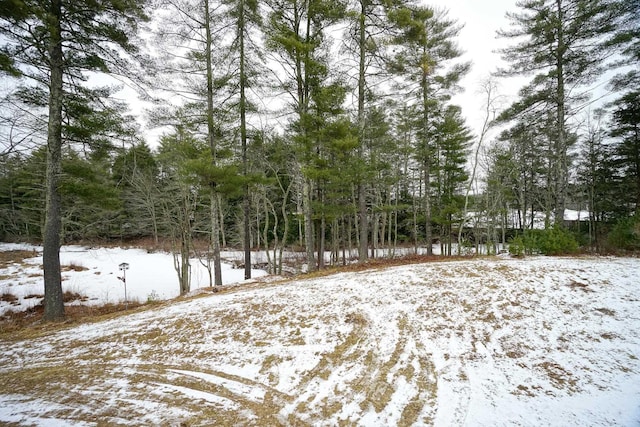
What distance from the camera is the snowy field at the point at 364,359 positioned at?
2760 mm

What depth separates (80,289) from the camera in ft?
38.1

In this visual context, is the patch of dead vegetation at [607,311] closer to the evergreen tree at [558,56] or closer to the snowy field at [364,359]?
the snowy field at [364,359]

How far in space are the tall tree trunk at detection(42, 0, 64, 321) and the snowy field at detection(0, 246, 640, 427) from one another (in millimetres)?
1966

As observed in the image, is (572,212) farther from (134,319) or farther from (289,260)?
(134,319)

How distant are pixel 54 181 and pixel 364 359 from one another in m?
8.29

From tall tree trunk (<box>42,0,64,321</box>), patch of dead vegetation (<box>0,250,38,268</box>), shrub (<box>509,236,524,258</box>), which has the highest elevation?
tall tree trunk (<box>42,0,64,321</box>)

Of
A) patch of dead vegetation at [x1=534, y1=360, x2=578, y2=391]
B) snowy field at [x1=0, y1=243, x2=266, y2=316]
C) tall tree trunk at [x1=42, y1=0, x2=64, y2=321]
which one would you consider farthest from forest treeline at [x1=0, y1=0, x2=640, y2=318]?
patch of dead vegetation at [x1=534, y1=360, x2=578, y2=391]

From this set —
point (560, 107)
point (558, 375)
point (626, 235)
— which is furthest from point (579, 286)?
point (560, 107)

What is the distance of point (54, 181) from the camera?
649 centimetres

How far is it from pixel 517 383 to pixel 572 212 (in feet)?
139

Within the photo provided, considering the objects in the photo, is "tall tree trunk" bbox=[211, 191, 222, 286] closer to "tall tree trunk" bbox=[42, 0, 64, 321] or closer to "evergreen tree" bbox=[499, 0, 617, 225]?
"tall tree trunk" bbox=[42, 0, 64, 321]

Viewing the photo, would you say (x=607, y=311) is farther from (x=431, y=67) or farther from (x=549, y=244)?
(x=431, y=67)

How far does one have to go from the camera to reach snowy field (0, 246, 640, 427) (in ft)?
9.05

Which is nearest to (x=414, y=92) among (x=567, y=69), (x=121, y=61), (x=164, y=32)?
(x=567, y=69)
